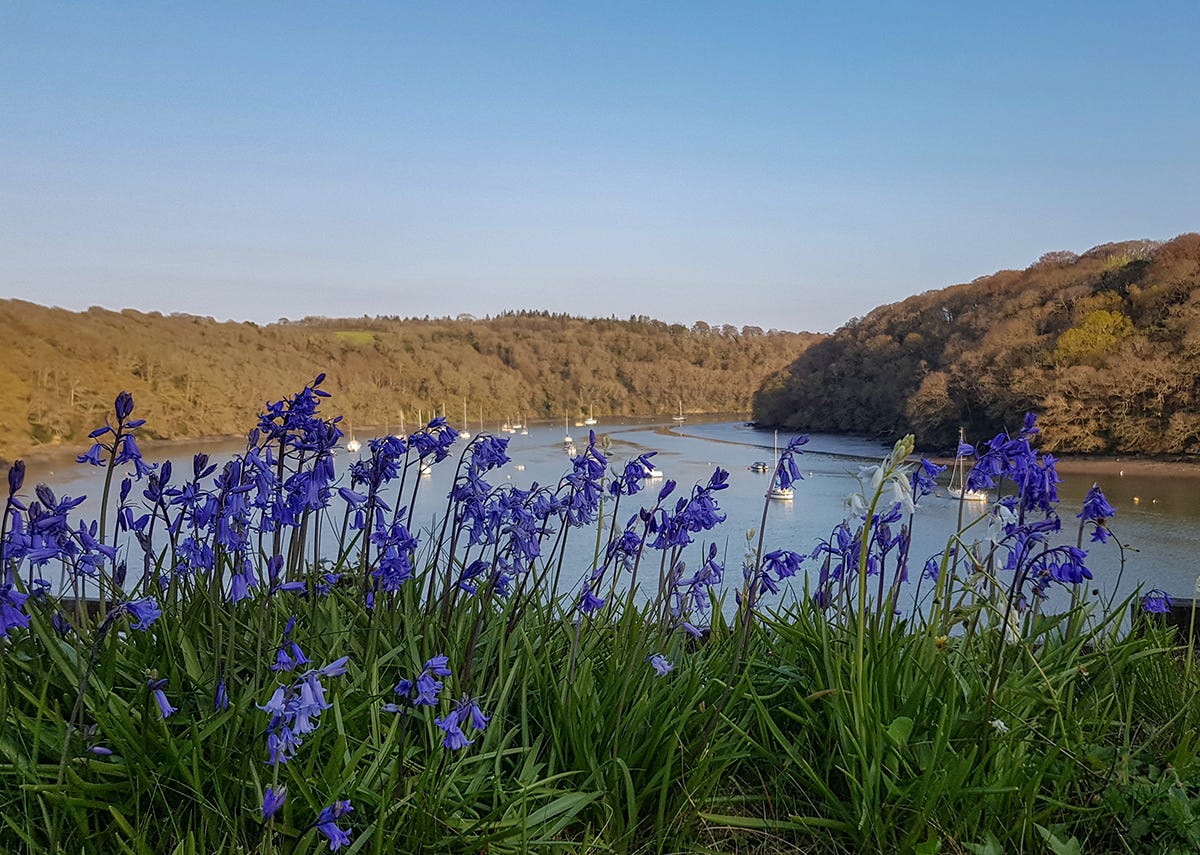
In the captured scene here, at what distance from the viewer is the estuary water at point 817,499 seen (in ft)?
45.1

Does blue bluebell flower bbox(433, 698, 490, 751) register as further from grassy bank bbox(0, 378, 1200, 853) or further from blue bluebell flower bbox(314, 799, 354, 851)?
blue bluebell flower bbox(314, 799, 354, 851)

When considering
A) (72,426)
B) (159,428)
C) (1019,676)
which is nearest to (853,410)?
(159,428)

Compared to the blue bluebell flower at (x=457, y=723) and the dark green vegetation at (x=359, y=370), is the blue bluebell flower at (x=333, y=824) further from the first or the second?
the dark green vegetation at (x=359, y=370)

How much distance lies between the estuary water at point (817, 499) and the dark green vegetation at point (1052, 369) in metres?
1.73

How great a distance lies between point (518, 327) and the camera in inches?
3216

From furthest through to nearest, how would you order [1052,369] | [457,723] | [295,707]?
[1052,369], [457,723], [295,707]

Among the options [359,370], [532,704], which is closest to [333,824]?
[532,704]

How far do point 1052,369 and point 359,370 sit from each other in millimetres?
34328

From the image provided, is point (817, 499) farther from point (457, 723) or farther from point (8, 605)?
point (8, 605)

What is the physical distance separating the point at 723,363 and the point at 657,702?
7179 centimetres

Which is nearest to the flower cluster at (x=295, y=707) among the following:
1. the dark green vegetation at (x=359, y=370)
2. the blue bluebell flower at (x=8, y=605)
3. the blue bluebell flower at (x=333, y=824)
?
the blue bluebell flower at (x=333, y=824)

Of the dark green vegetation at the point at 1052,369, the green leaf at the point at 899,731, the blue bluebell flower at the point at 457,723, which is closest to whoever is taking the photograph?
the blue bluebell flower at the point at 457,723

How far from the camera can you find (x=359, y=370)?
4403 centimetres

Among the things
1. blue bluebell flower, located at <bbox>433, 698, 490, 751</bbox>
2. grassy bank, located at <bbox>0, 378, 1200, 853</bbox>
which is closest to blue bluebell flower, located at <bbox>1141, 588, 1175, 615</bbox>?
grassy bank, located at <bbox>0, 378, 1200, 853</bbox>
